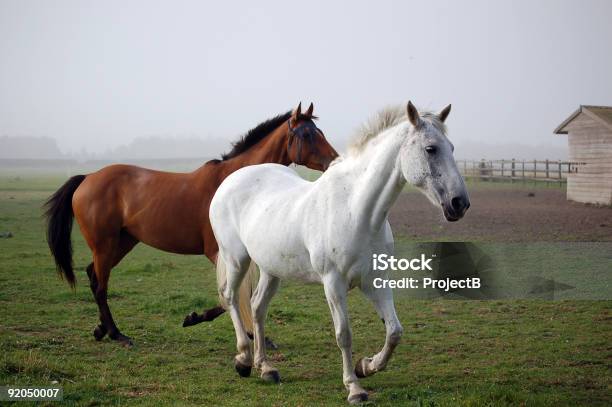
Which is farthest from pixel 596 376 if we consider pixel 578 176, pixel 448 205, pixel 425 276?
pixel 578 176

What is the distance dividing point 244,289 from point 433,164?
2821mm

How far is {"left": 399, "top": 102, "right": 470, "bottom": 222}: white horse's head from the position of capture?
421 centimetres

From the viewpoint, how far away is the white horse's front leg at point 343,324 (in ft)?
15.4

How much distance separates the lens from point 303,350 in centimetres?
648

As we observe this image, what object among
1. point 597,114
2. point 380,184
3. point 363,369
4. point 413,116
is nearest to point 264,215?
point 380,184

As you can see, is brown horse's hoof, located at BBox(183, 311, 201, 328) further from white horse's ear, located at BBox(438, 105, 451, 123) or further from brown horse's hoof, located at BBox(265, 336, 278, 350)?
white horse's ear, located at BBox(438, 105, 451, 123)

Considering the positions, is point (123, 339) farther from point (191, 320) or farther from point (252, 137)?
point (252, 137)

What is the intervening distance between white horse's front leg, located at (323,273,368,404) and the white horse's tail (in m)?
1.60

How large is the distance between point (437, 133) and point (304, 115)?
2882 mm

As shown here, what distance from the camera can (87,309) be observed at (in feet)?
27.7

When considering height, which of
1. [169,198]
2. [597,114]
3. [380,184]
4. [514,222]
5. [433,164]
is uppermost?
[597,114]

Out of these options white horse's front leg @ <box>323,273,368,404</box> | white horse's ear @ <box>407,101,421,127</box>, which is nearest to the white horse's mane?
white horse's ear @ <box>407,101,421,127</box>

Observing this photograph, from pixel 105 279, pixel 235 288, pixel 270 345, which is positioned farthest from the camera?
A: pixel 105 279

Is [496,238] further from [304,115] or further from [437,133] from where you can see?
[437,133]
